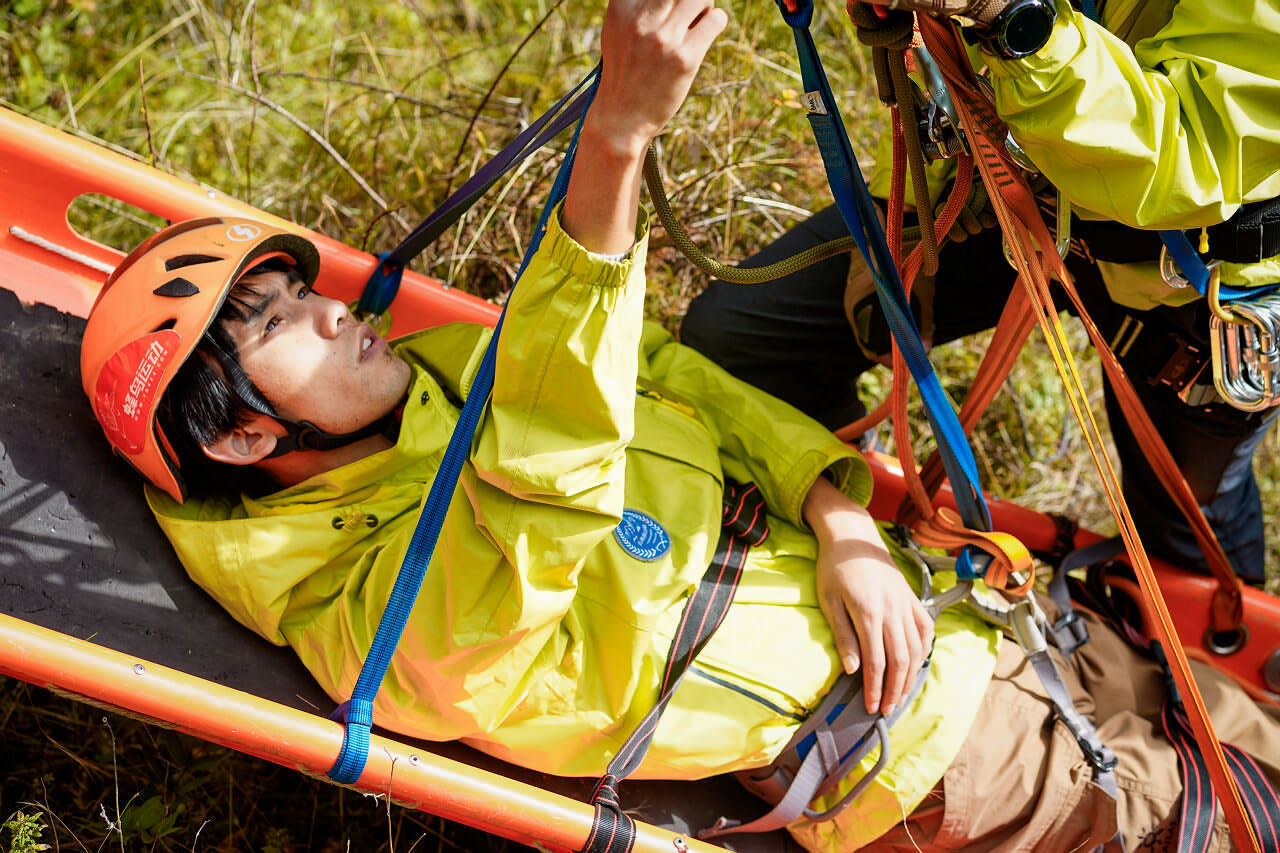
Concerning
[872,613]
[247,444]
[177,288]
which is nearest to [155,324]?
[177,288]

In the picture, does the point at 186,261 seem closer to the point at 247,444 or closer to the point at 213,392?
the point at 213,392

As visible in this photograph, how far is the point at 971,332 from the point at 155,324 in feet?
5.91

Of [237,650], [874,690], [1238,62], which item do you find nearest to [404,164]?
[237,650]

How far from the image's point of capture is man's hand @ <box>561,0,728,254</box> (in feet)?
4.06

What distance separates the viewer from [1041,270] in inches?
68.6

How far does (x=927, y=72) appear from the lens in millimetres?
1597

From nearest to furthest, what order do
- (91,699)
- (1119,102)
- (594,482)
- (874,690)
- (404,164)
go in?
(1119,102) → (594,482) → (91,699) → (874,690) → (404,164)

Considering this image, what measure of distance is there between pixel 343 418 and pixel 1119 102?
1470 millimetres

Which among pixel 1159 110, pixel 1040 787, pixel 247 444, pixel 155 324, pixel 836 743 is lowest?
pixel 1040 787

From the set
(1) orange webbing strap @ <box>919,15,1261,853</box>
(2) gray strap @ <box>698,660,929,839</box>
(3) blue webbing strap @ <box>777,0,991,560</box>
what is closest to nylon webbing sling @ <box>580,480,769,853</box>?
(2) gray strap @ <box>698,660,929,839</box>

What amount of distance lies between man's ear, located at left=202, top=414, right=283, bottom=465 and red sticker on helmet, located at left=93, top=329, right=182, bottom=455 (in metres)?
0.14

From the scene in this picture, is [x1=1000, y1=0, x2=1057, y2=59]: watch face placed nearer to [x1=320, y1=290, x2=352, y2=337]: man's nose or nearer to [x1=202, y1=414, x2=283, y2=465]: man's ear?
[x1=320, y1=290, x2=352, y2=337]: man's nose

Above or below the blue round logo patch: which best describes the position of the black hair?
above

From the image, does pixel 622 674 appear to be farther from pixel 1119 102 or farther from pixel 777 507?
pixel 1119 102
